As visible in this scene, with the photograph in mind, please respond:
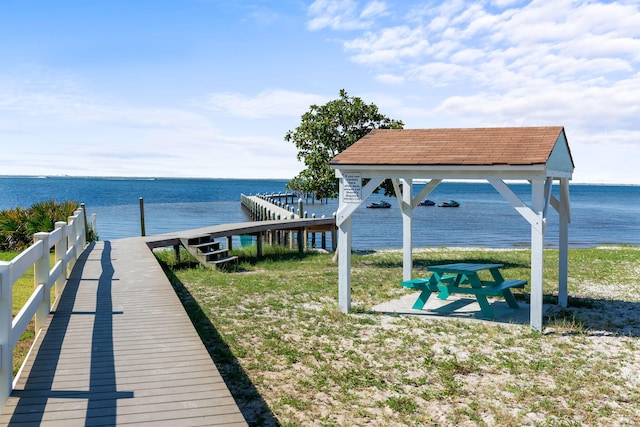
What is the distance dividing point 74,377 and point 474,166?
251 inches

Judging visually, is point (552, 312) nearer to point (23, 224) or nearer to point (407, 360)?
point (407, 360)

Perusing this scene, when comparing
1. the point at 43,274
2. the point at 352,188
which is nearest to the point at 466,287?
the point at 352,188

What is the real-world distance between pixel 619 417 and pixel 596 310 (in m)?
5.47

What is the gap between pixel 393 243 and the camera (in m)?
31.9

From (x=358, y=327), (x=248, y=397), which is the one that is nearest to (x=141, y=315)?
(x=248, y=397)

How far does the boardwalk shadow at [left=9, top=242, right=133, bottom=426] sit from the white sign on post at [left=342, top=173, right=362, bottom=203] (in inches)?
166

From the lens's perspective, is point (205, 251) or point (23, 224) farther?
point (23, 224)

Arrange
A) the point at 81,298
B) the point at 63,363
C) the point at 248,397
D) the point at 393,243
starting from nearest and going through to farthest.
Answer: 1. the point at 63,363
2. the point at 248,397
3. the point at 81,298
4. the point at 393,243

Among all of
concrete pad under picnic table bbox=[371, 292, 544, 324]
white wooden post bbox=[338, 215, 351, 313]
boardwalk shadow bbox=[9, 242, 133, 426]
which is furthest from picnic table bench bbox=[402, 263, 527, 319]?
boardwalk shadow bbox=[9, 242, 133, 426]

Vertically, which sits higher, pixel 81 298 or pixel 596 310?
pixel 81 298

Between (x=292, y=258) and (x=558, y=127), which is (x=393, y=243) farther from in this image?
(x=558, y=127)

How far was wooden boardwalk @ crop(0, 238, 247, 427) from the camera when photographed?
449cm

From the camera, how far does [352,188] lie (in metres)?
9.77

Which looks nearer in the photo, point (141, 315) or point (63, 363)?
point (63, 363)
